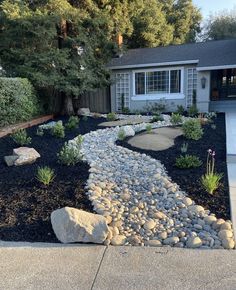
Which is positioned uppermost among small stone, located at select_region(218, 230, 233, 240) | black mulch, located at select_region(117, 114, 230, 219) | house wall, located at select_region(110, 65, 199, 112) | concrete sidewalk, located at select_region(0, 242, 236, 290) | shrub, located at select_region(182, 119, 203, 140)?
house wall, located at select_region(110, 65, 199, 112)

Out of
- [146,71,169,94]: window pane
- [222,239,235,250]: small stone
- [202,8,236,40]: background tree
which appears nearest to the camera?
[222,239,235,250]: small stone

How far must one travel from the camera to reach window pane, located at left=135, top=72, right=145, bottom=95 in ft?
52.2

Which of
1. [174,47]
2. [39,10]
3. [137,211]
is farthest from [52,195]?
[174,47]

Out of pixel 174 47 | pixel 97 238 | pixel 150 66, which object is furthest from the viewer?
pixel 174 47

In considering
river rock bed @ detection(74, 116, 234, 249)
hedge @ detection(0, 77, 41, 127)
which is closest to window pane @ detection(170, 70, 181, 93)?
hedge @ detection(0, 77, 41, 127)

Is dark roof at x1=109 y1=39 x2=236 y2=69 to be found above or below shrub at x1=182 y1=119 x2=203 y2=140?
above

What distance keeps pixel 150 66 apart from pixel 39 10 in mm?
5994

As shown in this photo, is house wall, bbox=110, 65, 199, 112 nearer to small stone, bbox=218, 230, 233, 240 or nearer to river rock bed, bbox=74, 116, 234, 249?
river rock bed, bbox=74, 116, 234, 249

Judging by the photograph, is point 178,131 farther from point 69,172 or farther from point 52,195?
point 52,195

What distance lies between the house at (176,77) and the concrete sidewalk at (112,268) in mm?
11993

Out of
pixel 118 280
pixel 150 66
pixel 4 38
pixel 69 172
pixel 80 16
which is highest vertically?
pixel 80 16

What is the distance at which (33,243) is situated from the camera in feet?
11.4

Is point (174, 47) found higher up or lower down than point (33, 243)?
higher up

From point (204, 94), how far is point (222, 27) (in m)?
19.1
